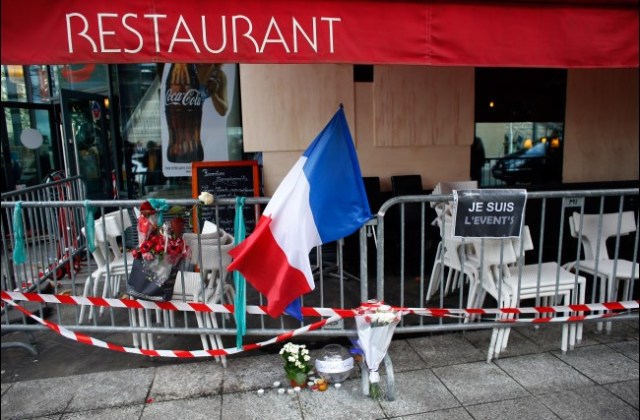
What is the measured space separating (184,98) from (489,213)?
479 cm

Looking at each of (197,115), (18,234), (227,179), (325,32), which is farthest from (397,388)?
(197,115)

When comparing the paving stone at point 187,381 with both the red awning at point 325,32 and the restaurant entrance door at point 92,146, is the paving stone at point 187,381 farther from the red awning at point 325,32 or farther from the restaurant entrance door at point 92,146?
the restaurant entrance door at point 92,146

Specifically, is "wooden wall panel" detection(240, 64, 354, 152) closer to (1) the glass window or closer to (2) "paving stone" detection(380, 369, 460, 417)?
(1) the glass window

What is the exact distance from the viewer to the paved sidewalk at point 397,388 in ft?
11.4

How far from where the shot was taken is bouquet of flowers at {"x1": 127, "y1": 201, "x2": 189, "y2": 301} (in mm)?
3662

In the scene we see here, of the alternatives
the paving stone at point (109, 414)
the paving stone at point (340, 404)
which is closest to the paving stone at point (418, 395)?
the paving stone at point (340, 404)

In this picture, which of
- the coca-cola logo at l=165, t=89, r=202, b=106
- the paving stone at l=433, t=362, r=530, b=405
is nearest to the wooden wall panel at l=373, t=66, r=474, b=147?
the coca-cola logo at l=165, t=89, r=202, b=106

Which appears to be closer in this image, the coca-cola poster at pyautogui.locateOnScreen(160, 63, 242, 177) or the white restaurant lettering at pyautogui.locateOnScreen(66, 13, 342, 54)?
the white restaurant lettering at pyautogui.locateOnScreen(66, 13, 342, 54)

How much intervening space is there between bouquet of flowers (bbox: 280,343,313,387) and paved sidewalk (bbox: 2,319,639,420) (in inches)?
4.3

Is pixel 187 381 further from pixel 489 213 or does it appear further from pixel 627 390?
pixel 627 390

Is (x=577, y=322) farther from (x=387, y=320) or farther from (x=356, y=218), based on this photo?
(x=356, y=218)

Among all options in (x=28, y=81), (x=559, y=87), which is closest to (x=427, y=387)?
(x=559, y=87)

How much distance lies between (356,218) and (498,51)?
1.63m

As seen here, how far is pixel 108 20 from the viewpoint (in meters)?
3.18
